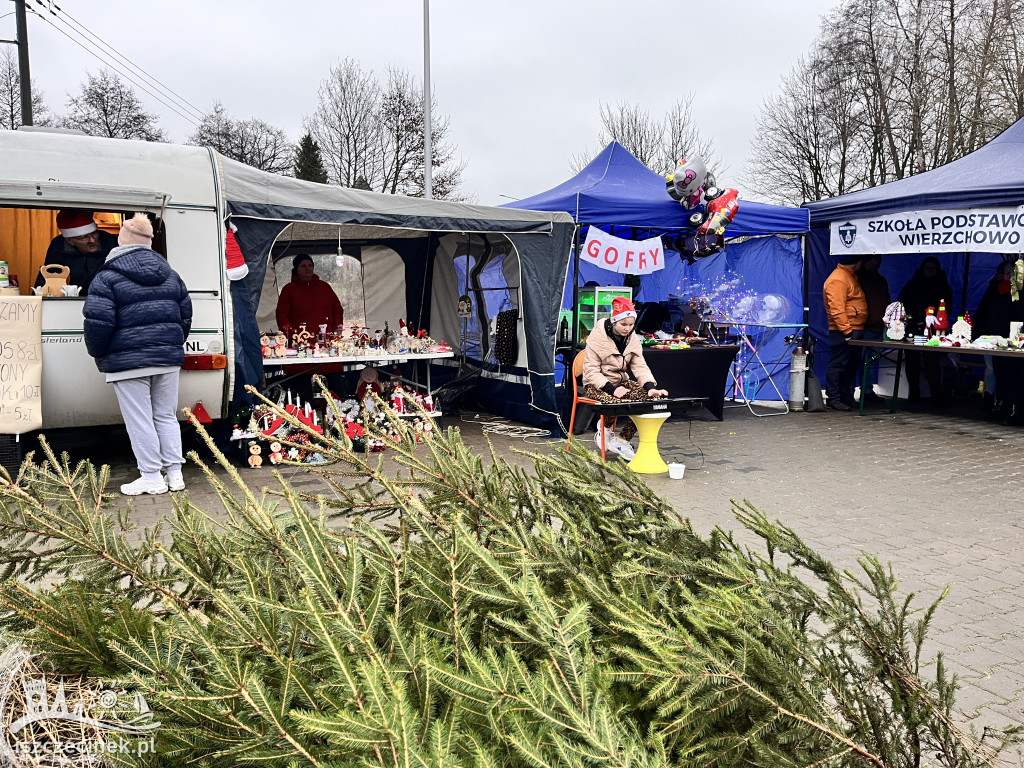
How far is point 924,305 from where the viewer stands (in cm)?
1132

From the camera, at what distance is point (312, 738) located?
1.10 metres

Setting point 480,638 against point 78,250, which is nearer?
point 480,638

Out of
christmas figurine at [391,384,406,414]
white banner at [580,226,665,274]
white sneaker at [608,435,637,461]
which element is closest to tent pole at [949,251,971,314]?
white banner at [580,226,665,274]

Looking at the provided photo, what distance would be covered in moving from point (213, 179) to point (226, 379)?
1702 mm

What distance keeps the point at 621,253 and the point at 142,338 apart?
5524mm

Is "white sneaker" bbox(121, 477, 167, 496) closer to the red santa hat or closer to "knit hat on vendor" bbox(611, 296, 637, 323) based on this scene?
the red santa hat

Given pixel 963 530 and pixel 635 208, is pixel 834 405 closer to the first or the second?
pixel 635 208

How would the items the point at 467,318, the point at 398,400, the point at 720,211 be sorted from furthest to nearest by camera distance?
the point at 467,318 → the point at 720,211 → the point at 398,400

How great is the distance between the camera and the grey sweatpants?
5.98 meters

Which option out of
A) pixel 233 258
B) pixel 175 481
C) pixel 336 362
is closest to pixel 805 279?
pixel 336 362

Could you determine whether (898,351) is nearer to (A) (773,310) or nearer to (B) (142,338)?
(A) (773,310)

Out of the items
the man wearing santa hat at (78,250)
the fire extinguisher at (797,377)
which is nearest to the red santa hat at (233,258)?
the man wearing santa hat at (78,250)

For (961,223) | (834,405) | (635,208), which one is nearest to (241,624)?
(635,208)

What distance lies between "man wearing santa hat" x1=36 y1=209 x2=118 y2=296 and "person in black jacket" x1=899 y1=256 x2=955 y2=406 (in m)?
9.95
